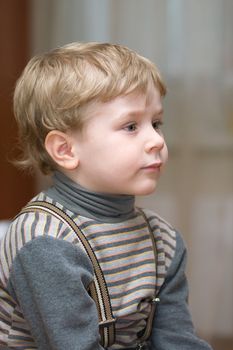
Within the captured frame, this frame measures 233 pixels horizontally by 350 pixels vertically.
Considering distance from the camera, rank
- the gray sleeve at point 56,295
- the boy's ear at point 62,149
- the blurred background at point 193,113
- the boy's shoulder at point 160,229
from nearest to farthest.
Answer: the gray sleeve at point 56,295 → the boy's ear at point 62,149 → the boy's shoulder at point 160,229 → the blurred background at point 193,113

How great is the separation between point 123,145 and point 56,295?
0.30 metres

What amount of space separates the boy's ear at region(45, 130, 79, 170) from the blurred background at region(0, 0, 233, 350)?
1.12 metres

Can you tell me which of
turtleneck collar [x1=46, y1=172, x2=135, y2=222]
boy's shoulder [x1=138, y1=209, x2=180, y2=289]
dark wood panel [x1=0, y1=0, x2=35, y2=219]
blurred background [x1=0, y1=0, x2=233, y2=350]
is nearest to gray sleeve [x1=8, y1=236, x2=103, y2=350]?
turtleneck collar [x1=46, y1=172, x2=135, y2=222]

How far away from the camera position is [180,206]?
2303 millimetres

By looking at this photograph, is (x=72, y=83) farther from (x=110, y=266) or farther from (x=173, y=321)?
(x=173, y=321)

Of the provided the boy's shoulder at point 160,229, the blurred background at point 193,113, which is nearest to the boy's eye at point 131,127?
the boy's shoulder at point 160,229

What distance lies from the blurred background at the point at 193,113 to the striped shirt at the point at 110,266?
1.07m

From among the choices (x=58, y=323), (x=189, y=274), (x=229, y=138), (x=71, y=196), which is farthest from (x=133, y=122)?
(x=189, y=274)

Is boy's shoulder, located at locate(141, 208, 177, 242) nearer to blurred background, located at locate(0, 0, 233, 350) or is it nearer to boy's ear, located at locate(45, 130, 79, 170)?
boy's ear, located at locate(45, 130, 79, 170)

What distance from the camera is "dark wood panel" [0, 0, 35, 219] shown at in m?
2.35

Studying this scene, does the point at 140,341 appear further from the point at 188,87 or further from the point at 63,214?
the point at 188,87

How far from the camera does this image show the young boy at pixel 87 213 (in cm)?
105

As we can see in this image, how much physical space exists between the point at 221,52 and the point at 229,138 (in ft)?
1.04

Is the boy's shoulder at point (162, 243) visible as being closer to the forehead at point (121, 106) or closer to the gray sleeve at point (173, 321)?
the gray sleeve at point (173, 321)
